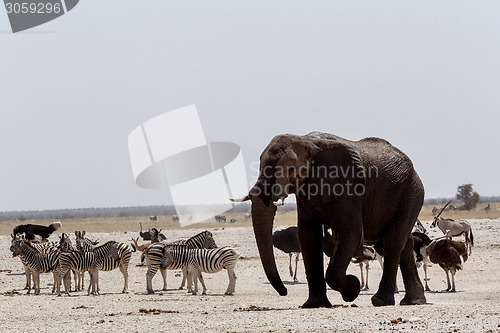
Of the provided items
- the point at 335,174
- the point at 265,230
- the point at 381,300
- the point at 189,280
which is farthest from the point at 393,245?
the point at 189,280

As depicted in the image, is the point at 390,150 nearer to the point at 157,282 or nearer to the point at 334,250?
the point at 334,250

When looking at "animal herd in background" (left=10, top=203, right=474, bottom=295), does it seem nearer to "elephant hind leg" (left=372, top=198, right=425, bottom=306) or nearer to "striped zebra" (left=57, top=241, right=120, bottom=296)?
"striped zebra" (left=57, top=241, right=120, bottom=296)

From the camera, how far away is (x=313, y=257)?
14.5 metres

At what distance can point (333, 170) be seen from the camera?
13961 millimetres

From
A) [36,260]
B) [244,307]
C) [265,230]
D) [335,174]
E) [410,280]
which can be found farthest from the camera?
[36,260]

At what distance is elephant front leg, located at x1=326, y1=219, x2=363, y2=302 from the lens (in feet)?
44.4

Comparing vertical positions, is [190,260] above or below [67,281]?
above

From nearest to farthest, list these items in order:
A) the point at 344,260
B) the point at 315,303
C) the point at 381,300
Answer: the point at 344,260 < the point at 315,303 < the point at 381,300

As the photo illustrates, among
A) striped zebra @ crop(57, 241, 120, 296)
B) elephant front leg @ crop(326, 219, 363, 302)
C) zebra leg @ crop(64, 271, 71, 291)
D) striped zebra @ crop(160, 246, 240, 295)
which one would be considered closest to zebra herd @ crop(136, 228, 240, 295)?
striped zebra @ crop(160, 246, 240, 295)

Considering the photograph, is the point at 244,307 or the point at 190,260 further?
the point at 190,260

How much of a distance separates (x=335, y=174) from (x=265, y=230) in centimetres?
161

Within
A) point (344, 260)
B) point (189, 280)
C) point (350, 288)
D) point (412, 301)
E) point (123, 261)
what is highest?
point (123, 261)

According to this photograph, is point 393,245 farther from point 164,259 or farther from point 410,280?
point 164,259

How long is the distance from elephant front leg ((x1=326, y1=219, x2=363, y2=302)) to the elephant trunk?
0.85m
